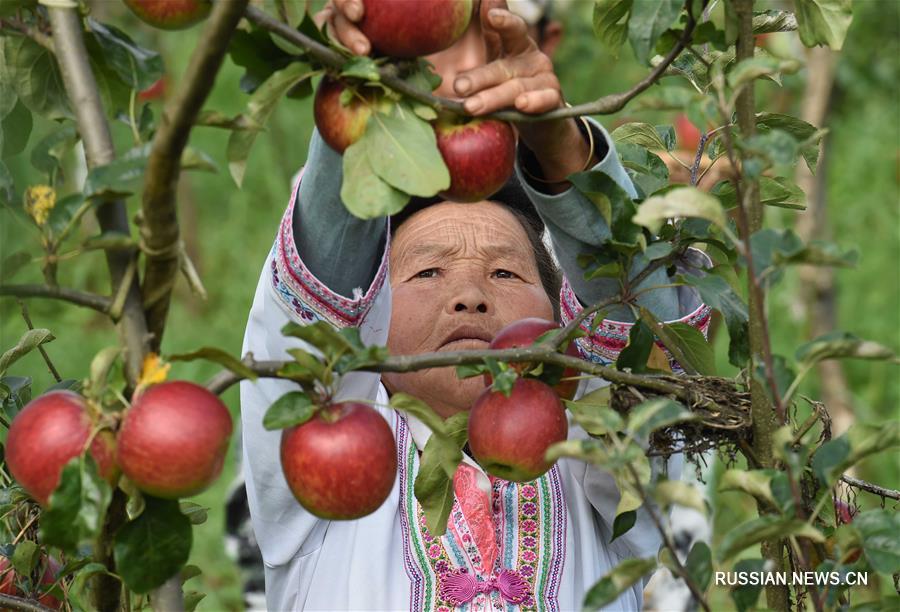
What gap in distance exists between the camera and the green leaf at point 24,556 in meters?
1.04

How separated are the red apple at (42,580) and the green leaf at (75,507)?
41cm

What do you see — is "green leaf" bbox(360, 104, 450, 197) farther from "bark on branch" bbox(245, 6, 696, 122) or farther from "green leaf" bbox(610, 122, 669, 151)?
"green leaf" bbox(610, 122, 669, 151)

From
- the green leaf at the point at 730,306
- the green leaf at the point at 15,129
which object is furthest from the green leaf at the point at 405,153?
the green leaf at the point at 15,129

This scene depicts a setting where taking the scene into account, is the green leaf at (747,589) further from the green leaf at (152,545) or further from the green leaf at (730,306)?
the green leaf at (152,545)

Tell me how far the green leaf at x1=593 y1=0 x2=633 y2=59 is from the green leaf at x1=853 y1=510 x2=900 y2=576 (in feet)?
1.46

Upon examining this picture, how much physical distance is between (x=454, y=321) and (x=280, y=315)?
29 centimetres

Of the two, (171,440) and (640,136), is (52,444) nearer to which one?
(171,440)

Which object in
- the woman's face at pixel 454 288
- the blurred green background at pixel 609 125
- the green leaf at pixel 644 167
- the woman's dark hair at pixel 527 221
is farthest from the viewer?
the blurred green background at pixel 609 125

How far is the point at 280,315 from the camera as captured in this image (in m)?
1.22

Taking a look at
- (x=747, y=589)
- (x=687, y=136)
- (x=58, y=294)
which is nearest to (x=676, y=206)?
(x=747, y=589)

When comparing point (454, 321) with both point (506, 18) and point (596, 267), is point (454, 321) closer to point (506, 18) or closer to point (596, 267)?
point (596, 267)

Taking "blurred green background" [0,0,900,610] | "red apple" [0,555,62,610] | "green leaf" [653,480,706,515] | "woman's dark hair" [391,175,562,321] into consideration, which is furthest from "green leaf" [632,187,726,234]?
"blurred green background" [0,0,900,610]

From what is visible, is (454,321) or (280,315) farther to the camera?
(454,321)

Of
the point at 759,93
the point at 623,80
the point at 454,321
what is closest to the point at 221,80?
the point at 623,80
